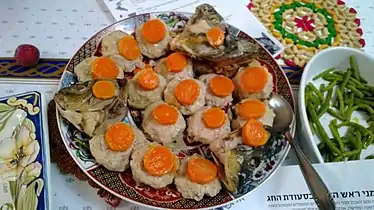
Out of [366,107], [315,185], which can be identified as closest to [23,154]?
[315,185]

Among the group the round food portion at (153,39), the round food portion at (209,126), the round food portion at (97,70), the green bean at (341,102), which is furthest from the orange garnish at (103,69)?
the green bean at (341,102)

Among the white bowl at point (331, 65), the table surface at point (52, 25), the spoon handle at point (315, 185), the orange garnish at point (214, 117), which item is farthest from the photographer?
the table surface at point (52, 25)

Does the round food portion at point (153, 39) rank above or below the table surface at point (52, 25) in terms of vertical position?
above

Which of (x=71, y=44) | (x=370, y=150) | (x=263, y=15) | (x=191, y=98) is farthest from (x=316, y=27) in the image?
(x=71, y=44)

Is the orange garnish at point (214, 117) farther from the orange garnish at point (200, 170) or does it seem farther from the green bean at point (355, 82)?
the green bean at point (355, 82)

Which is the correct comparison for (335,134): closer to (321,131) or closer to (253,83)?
(321,131)

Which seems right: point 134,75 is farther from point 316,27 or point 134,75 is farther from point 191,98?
point 316,27

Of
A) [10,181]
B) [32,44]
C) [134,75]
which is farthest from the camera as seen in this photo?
[32,44]

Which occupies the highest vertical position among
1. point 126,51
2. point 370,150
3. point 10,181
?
point 126,51
